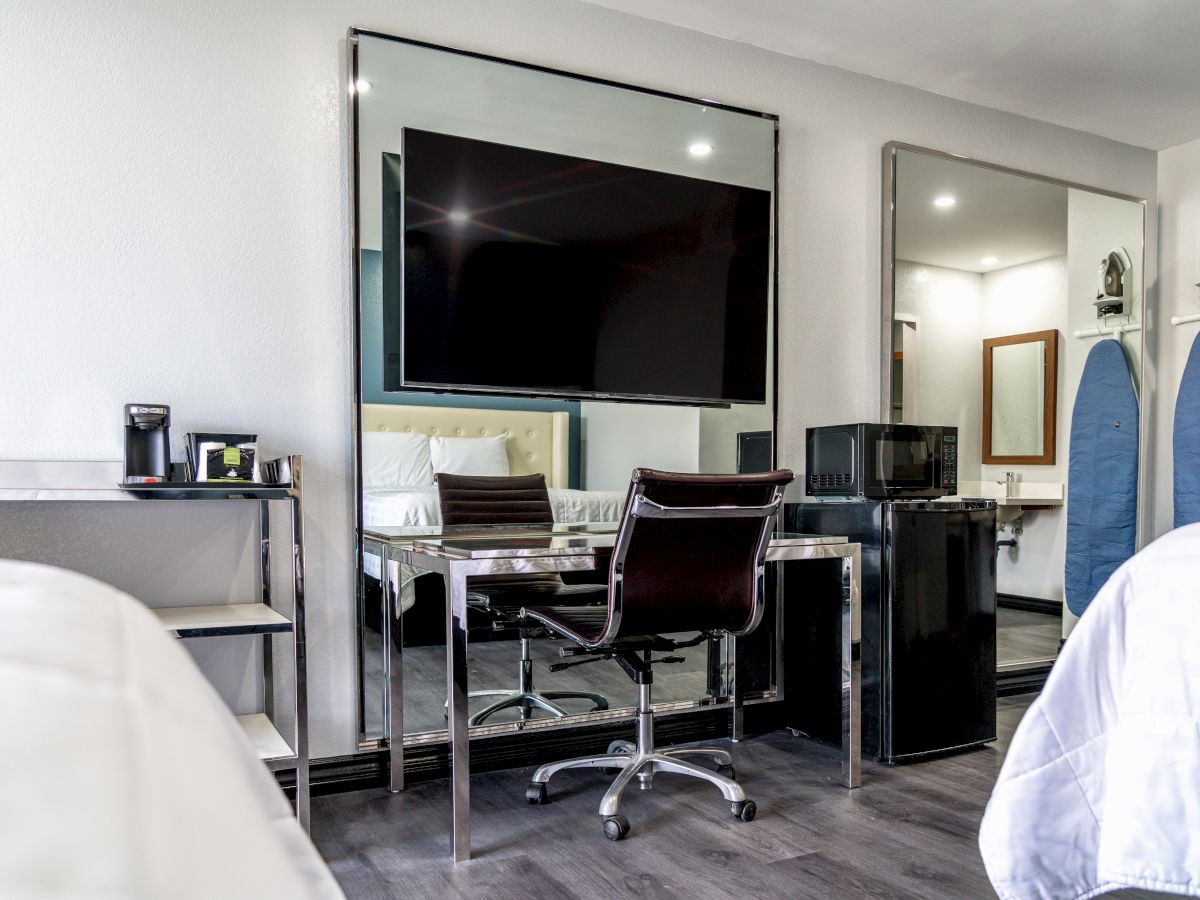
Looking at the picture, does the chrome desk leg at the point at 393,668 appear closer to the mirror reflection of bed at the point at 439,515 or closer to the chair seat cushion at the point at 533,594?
the mirror reflection of bed at the point at 439,515

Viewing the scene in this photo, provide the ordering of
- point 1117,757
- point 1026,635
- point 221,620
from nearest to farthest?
point 1117,757
point 221,620
point 1026,635

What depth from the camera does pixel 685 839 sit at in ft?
7.68

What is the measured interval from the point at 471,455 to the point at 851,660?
1316 mm

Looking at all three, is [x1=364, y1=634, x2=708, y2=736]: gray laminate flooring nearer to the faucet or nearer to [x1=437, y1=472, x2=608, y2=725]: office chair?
[x1=437, y1=472, x2=608, y2=725]: office chair

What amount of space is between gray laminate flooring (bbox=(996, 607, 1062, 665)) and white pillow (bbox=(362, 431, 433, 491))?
8.53 ft

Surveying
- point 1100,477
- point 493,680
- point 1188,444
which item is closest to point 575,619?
point 493,680

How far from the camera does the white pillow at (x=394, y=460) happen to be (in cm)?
273

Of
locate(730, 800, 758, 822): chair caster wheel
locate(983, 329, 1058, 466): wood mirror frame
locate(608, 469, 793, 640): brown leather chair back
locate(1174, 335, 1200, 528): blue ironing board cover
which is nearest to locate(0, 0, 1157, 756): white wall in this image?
locate(608, 469, 793, 640): brown leather chair back

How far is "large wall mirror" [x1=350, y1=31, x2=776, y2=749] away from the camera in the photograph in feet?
9.00

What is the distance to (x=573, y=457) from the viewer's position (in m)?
3.04

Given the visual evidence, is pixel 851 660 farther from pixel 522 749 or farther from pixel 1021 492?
pixel 1021 492

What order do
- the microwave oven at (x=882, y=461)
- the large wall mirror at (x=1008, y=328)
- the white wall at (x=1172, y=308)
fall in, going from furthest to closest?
the white wall at (x=1172, y=308)
the large wall mirror at (x=1008, y=328)
the microwave oven at (x=882, y=461)

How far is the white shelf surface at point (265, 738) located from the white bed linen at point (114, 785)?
5.68 ft

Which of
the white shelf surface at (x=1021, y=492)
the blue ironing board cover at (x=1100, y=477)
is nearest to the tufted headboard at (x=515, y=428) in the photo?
the white shelf surface at (x=1021, y=492)
